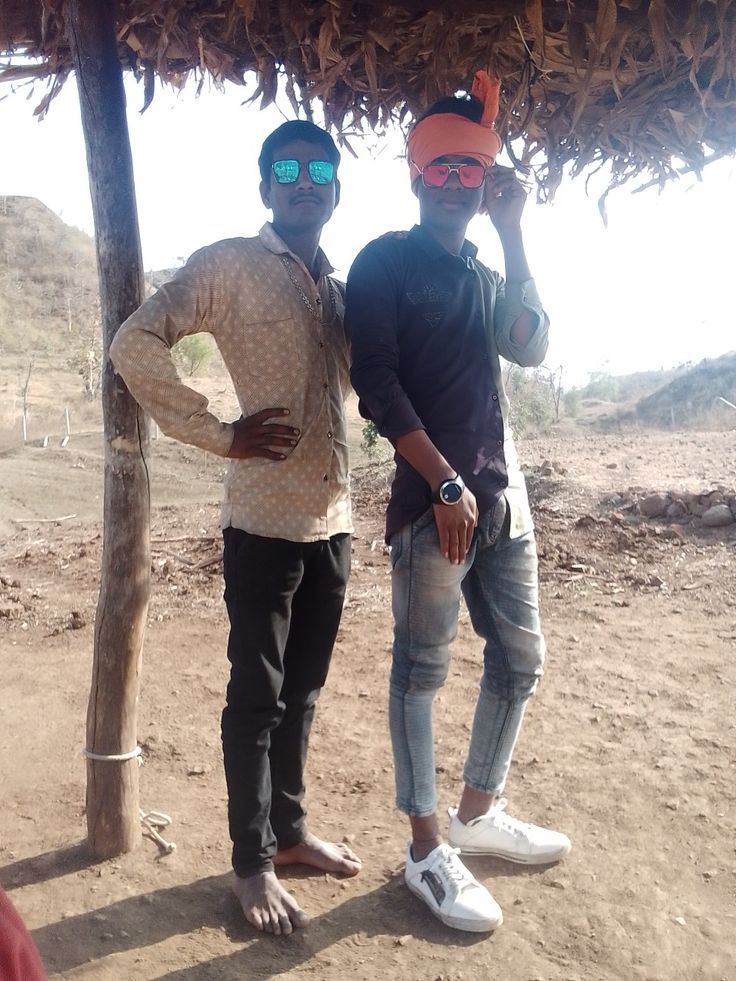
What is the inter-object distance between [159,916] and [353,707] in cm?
149

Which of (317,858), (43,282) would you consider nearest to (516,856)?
(317,858)

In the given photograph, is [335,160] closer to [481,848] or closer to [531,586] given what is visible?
[531,586]

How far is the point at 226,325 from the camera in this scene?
217 centimetres

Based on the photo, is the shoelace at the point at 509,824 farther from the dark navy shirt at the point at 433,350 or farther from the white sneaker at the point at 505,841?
the dark navy shirt at the point at 433,350

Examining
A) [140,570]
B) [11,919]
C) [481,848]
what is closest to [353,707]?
[481,848]

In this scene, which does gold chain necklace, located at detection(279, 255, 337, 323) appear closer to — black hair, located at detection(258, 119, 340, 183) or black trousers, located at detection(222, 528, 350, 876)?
black hair, located at detection(258, 119, 340, 183)

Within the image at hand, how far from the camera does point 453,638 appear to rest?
7.33 ft

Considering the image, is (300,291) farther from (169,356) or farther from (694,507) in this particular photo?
(694,507)

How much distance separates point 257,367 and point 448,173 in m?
0.69

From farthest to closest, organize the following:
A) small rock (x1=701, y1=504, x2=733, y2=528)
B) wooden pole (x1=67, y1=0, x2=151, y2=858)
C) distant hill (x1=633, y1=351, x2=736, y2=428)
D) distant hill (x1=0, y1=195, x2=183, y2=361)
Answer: distant hill (x1=0, y1=195, x2=183, y2=361)
distant hill (x1=633, y1=351, x2=736, y2=428)
small rock (x1=701, y1=504, x2=733, y2=528)
wooden pole (x1=67, y1=0, x2=151, y2=858)

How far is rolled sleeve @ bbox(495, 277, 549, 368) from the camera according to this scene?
2238 millimetres

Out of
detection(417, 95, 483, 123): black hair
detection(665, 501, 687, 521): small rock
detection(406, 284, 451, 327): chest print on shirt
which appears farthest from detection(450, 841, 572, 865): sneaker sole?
detection(665, 501, 687, 521): small rock

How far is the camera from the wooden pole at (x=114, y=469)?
2.33 metres

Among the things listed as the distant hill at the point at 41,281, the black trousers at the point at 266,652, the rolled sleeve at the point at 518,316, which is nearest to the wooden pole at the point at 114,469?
the black trousers at the point at 266,652
